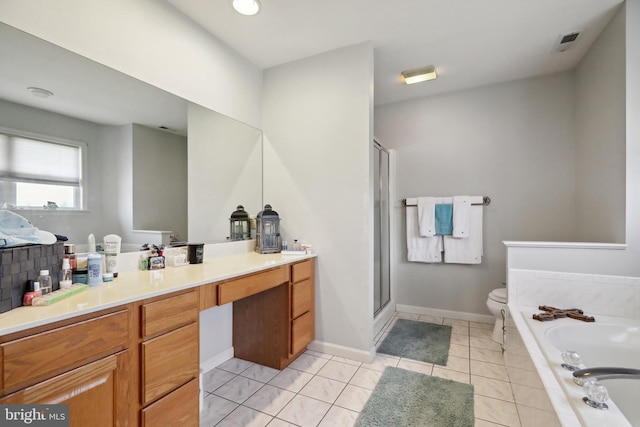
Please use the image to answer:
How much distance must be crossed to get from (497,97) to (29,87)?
12.3 feet

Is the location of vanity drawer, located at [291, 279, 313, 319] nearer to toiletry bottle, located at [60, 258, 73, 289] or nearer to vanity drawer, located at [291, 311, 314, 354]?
vanity drawer, located at [291, 311, 314, 354]

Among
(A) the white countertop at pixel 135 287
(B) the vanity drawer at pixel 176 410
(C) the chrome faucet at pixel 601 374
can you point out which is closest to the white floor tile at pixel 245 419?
(B) the vanity drawer at pixel 176 410

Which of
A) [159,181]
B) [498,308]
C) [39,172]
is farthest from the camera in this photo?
[498,308]

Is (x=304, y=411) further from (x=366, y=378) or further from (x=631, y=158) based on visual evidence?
(x=631, y=158)

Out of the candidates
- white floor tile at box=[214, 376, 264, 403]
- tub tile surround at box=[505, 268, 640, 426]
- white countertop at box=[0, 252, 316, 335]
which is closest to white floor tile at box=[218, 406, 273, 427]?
white floor tile at box=[214, 376, 264, 403]

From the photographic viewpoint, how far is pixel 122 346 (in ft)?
3.55

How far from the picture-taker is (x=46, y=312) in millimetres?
926

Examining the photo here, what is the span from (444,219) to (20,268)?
326cm

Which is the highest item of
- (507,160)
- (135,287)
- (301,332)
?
(507,160)

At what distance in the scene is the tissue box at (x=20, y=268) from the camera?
Answer: 3.11 feet

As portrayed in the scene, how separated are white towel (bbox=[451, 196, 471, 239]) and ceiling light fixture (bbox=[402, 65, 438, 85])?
129cm

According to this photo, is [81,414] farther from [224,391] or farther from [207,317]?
[207,317]

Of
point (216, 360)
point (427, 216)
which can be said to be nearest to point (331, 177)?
point (427, 216)

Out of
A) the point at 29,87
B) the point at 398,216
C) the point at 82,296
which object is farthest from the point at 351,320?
the point at 29,87
